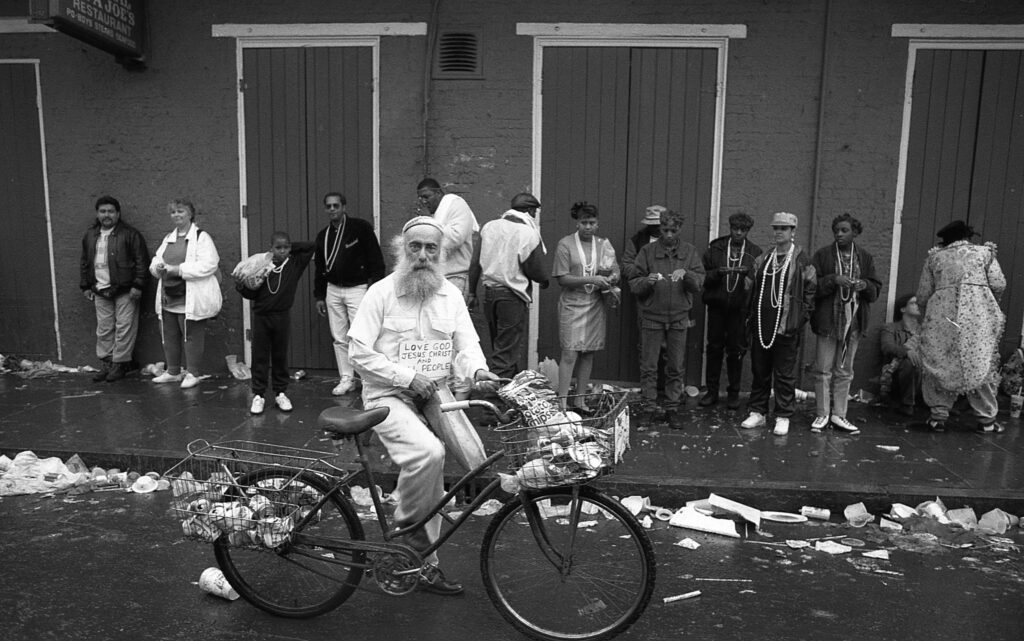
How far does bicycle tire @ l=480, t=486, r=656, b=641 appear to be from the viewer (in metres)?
3.51

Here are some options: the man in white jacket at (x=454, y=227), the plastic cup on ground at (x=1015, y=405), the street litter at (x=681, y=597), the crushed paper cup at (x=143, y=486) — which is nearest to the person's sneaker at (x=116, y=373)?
the crushed paper cup at (x=143, y=486)

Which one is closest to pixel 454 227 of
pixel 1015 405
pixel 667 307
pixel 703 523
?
pixel 667 307

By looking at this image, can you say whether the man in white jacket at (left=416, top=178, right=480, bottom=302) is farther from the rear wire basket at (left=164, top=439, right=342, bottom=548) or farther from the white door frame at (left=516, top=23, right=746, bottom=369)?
the rear wire basket at (left=164, top=439, right=342, bottom=548)

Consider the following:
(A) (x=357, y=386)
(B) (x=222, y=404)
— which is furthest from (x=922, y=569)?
(B) (x=222, y=404)

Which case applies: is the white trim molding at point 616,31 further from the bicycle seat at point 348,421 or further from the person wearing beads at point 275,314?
the bicycle seat at point 348,421

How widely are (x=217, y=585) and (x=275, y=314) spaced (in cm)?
373

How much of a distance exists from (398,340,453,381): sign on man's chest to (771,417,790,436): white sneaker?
4044mm

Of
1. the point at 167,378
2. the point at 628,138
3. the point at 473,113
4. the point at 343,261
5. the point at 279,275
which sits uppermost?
the point at 473,113

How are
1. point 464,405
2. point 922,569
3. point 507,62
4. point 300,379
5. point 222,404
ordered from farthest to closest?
1. point 300,379
2. point 507,62
3. point 222,404
4. point 922,569
5. point 464,405

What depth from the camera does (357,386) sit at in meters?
8.60

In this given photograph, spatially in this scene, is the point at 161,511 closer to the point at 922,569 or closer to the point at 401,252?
the point at 401,252

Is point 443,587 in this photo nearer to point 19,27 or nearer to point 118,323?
point 118,323

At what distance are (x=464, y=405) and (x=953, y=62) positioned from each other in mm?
7364

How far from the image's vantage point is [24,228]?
30.8ft
